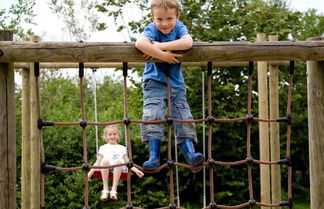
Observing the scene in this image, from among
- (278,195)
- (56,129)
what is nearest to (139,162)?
(56,129)

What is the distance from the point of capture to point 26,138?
18.2 ft

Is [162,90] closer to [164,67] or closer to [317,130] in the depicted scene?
[164,67]

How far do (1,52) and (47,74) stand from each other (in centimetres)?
620

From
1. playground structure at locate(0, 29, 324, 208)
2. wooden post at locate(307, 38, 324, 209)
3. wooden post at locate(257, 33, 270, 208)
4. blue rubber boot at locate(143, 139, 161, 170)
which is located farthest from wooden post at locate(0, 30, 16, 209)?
wooden post at locate(257, 33, 270, 208)

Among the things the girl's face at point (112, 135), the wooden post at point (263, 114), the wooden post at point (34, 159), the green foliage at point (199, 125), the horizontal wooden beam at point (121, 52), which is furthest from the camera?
the green foliage at point (199, 125)

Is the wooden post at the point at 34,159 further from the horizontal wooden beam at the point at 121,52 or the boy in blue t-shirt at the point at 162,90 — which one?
the horizontal wooden beam at the point at 121,52

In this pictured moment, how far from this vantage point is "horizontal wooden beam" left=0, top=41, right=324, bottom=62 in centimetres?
311

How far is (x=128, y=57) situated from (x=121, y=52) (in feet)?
0.15

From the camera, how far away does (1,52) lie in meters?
3.09

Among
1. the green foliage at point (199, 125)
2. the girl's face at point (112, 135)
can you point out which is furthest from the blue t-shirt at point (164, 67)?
the green foliage at point (199, 125)

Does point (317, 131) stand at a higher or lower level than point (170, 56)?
lower

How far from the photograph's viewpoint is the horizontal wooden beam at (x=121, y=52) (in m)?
3.11

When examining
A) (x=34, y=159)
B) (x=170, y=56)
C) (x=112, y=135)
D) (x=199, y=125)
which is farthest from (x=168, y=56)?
(x=199, y=125)

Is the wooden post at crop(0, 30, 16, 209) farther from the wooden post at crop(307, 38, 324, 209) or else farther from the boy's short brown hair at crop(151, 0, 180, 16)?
the wooden post at crop(307, 38, 324, 209)
